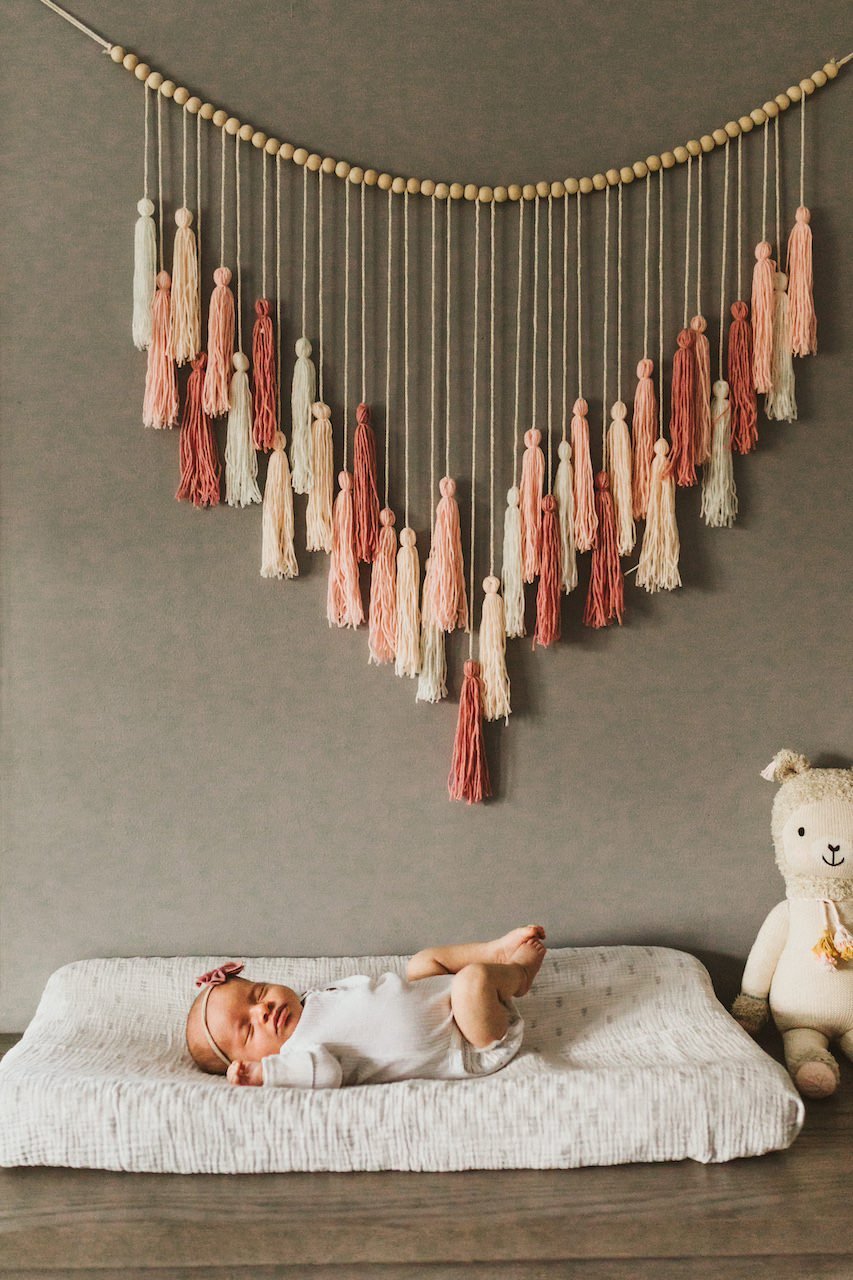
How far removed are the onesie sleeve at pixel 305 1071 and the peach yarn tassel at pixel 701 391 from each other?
3.79 ft

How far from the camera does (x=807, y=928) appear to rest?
5.68 feet

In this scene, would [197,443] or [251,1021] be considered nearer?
[251,1021]

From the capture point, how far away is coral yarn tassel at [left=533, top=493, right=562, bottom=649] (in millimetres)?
1768

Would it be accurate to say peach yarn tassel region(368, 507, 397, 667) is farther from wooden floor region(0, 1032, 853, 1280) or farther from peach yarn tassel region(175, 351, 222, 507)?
wooden floor region(0, 1032, 853, 1280)

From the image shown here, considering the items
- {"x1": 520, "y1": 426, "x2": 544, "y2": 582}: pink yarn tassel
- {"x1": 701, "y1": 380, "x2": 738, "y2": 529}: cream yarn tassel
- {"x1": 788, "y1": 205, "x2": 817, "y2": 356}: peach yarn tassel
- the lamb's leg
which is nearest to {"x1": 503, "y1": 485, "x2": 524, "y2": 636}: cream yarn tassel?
{"x1": 520, "y1": 426, "x2": 544, "y2": 582}: pink yarn tassel

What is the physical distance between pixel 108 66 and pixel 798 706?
1684 mm

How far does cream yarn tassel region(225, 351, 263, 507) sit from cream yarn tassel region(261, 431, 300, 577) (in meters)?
0.03

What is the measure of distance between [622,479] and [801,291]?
456 millimetres

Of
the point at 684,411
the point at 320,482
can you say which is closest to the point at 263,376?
the point at 320,482

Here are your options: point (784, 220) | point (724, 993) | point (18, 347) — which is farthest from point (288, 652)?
point (784, 220)

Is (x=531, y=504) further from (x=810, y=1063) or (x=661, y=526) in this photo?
(x=810, y=1063)

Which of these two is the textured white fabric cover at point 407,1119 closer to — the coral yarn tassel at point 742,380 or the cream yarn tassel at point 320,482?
the cream yarn tassel at point 320,482

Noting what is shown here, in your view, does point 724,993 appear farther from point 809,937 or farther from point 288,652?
point 288,652

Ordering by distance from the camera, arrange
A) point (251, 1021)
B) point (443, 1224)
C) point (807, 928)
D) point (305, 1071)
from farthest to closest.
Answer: point (807, 928) → point (251, 1021) → point (305, 1071) → point (443, 1224)
